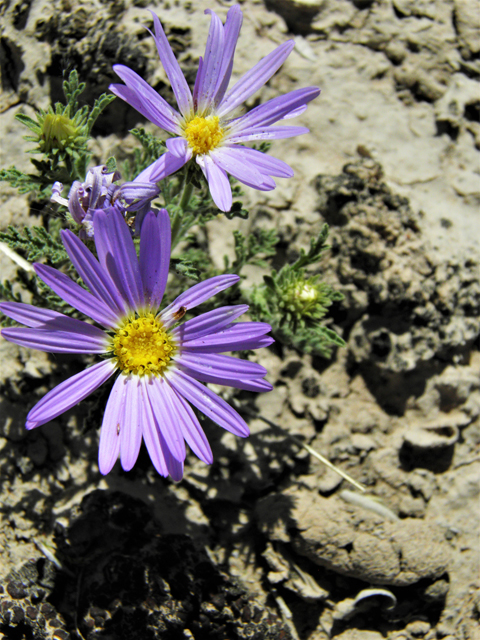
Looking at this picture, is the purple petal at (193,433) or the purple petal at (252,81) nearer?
the purple petal at (193,433)

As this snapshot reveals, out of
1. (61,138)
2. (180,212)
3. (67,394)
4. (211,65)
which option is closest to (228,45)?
(211,65)

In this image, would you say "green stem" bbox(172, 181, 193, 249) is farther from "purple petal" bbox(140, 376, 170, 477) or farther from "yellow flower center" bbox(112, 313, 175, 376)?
"purple petal" bbox(140, 376, 170, 477)

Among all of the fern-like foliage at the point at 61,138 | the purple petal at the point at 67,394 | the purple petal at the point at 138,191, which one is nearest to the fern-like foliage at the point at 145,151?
the fern-like foliage at the point at 61,138

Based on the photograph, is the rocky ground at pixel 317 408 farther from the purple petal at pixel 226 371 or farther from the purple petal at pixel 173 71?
the purple petal at pixel 173 71

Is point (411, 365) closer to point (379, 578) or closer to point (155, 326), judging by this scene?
point (379, 578)

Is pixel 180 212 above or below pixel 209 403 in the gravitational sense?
above

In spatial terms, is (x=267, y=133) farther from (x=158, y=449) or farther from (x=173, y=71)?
(x=158, y=449)
